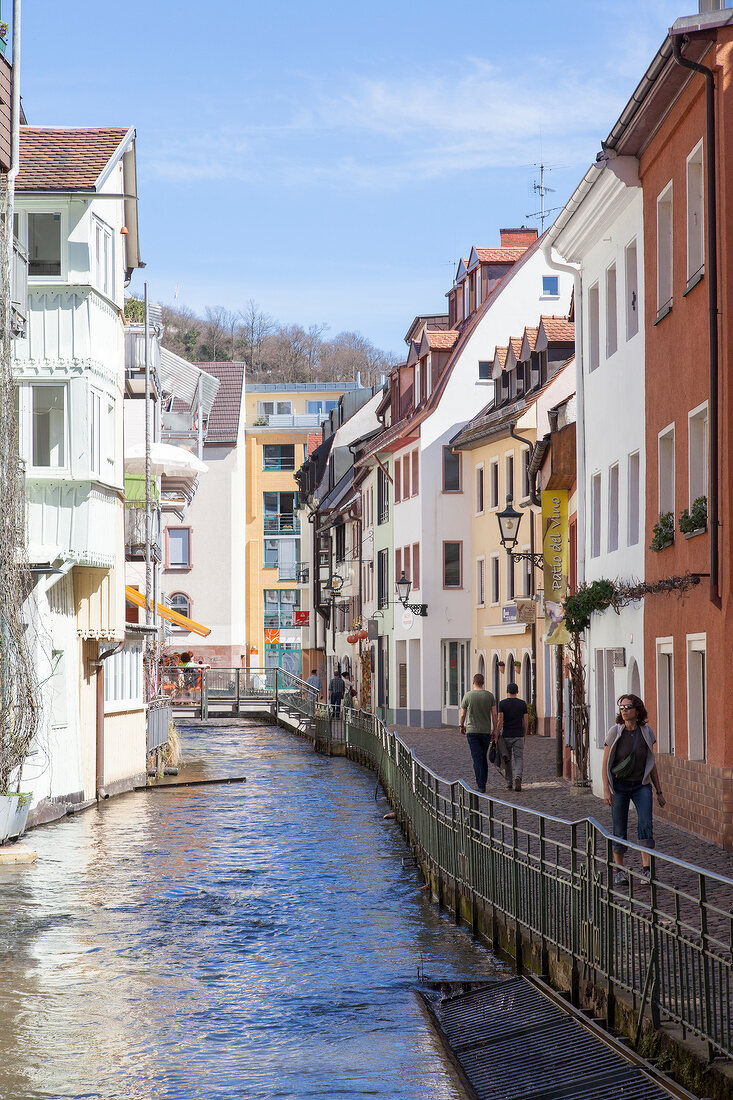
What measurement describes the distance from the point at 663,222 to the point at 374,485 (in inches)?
1452

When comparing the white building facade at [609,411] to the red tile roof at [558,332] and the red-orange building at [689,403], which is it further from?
the red tile roof at [558,332]

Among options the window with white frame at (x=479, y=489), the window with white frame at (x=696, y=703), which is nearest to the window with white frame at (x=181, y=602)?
the window with white frame at (x=479, y=489)

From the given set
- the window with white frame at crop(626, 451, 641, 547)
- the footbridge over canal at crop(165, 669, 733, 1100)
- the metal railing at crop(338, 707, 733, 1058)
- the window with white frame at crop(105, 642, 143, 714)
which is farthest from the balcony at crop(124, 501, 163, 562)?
the metal railing at crop(338, 707, 733, 1058)

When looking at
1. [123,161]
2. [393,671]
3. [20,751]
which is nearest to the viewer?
[20,751]

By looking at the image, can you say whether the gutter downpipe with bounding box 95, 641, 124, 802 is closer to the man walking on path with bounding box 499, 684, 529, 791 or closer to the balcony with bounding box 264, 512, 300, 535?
the man walking on path with bounding box 499, 684, 529, 791

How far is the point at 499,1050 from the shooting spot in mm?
9148

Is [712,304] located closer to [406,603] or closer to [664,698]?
[664,698]

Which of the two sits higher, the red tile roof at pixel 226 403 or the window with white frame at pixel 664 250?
the red tile roof at pixel 226 403

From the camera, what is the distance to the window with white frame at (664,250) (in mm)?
19203

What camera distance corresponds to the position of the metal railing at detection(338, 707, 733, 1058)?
7375mm

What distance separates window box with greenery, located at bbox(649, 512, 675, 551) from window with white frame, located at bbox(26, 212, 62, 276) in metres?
10.5

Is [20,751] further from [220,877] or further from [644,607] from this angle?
[644,607]

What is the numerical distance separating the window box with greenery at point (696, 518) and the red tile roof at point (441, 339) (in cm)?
3119

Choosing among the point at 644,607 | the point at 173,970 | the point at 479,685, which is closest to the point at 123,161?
the point at 479,685
